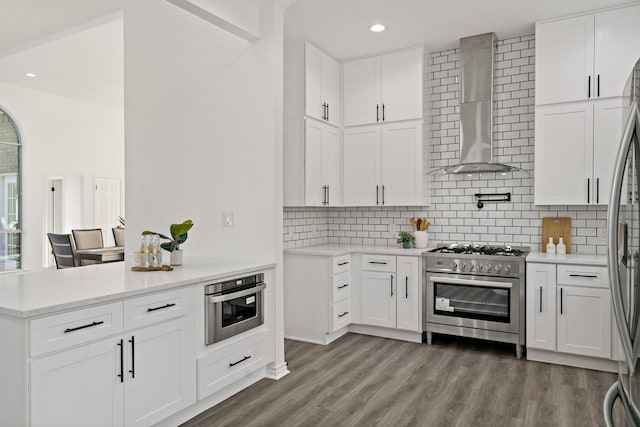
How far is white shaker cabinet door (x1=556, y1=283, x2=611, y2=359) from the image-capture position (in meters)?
3.49

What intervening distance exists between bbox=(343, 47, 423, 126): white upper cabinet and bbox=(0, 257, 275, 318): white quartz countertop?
2.21 m

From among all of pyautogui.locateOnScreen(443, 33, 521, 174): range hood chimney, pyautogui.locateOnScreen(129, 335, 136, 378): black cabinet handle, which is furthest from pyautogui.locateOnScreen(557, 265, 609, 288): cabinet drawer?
pyautogui.locateOnScreen(129, 335, 136, 378): black cabinet handle

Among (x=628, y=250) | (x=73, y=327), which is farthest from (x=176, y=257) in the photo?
(x=628, y=250)

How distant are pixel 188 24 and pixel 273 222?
1792mm

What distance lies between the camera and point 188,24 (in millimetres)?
3740

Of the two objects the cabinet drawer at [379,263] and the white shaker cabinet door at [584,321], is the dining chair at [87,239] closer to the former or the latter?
the cabinet drawer at [379,263]

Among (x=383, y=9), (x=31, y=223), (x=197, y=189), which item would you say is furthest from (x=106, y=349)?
(x=31, y=223)

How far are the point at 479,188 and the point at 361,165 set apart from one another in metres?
1.23

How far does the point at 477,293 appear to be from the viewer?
4051 millimetres

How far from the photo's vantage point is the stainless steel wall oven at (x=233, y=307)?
280cm

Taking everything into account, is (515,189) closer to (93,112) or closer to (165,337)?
(165,337)

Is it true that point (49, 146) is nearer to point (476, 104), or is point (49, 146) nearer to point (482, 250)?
point (476, 104)

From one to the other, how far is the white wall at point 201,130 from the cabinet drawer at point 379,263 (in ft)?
4.49

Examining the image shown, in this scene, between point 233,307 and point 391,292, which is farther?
point 391,292
